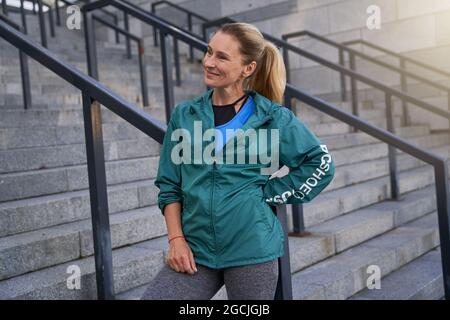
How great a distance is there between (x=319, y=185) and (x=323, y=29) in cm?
727

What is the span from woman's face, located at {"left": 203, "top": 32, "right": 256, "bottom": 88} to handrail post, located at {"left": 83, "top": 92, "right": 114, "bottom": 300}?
3.01 feet

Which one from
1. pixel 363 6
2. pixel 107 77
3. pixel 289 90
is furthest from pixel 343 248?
pixel 363 6

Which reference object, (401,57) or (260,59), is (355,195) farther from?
(401,57)

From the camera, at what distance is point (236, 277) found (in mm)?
1749

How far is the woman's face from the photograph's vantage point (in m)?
1.78

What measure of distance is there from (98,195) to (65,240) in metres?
0.47

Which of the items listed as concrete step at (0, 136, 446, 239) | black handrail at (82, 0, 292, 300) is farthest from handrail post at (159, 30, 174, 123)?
concrete step at (0, 136, 446, 239)

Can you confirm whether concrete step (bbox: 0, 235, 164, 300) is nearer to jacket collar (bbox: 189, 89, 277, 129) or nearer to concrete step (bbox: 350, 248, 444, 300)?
jacket collar (bbox: 189, 89, 277, 129)

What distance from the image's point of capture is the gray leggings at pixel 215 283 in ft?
5.73

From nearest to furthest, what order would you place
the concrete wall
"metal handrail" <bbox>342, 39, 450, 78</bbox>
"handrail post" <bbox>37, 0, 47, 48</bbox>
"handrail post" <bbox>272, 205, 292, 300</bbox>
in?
"handrail post" <bbox>272, 205, 292, 300</bbox> → "handrail post" <bbox>37, 0, 47, 48</bbox> → "metal handrail" <bbox>342, 39, 450, 78</bbox> → the concrete wall

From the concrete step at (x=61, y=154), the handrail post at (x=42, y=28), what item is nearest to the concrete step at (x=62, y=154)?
the concrete step at (x=61, y=154)

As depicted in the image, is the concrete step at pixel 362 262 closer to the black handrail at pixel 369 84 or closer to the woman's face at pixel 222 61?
the black handrail at pixel 369 84

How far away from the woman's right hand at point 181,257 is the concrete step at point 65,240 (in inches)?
46.8
